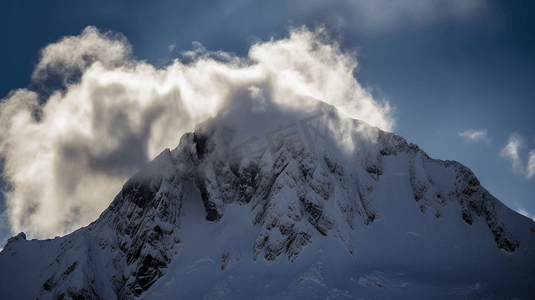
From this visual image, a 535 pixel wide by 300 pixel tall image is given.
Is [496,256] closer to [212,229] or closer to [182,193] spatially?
[212,229]

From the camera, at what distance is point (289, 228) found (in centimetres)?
10469

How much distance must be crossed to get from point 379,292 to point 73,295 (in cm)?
8670

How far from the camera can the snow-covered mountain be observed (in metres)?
94.0

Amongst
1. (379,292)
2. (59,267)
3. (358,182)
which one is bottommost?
(379,292)

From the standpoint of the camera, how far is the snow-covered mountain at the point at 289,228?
94.0 meters

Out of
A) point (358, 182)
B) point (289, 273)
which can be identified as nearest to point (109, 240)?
point (289, 273)

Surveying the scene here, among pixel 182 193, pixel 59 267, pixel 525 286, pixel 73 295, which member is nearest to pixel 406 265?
Answer: pixel 525 286

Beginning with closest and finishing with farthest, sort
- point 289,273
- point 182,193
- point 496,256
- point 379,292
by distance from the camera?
point 379,292 < point 289,273 < point 496,256 < point 182,193

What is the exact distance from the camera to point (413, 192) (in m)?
124

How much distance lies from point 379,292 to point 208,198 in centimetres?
6793

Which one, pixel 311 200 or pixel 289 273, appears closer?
pixel 289 273

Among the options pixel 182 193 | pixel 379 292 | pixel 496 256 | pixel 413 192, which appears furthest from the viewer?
pixel 182 193

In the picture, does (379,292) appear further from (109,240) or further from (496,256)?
(109,240)

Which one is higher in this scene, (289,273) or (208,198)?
(208,198)
